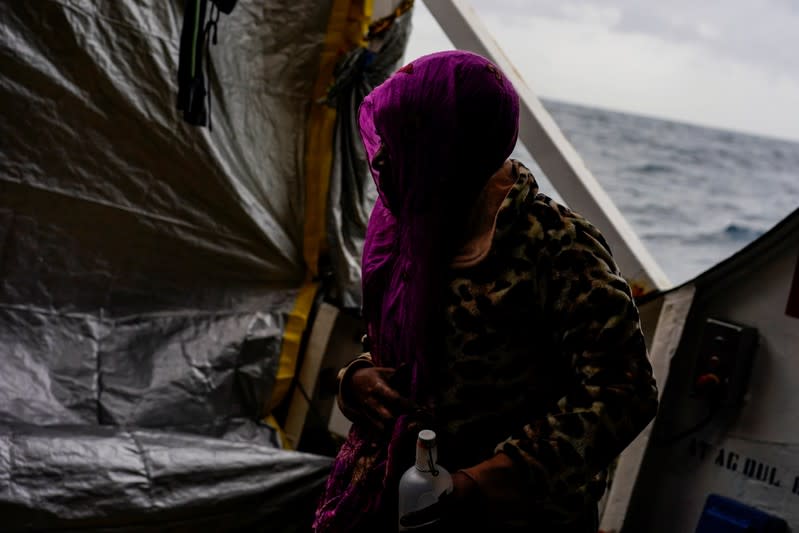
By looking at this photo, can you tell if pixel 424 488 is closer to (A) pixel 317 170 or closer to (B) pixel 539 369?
(B) pixel 539 369

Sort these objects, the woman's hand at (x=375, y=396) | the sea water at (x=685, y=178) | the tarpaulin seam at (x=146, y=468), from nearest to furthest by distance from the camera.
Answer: the woman's hand at (x=375, y=396)
the tarpaulin seam at (x=146, y=468)
the sea water at (x=685, y=178)

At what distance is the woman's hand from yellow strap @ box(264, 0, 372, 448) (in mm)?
1262

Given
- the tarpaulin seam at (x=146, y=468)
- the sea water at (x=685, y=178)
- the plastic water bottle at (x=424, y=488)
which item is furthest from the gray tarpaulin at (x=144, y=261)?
the plastic water bottle at (x=424, y=488)

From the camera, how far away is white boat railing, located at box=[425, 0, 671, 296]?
82.0 inches

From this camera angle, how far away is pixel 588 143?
19.1 meters

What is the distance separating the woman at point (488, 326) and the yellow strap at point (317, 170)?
130 centimetres

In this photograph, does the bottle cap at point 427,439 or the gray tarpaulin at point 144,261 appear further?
the gray tarpaulin at point 144,261

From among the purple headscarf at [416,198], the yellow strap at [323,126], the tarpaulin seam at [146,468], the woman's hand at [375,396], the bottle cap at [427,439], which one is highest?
the purple headscarf at [416,198]

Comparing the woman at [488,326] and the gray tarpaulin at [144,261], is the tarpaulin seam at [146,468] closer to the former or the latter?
the gray tarpaulin at [144,261]

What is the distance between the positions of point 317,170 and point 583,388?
1555 millimetres

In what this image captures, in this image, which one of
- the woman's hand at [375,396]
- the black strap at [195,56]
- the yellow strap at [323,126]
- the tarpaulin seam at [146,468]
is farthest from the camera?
the yellow strap at [323,126]

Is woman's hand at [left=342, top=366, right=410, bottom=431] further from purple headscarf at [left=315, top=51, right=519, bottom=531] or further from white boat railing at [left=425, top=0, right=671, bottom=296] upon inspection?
white boat railing at [left=425, top=0, right=671, bottom=296]

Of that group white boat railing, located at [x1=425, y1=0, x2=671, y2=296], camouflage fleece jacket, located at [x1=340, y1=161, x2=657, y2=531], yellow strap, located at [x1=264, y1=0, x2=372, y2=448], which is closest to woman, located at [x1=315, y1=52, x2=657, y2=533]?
camouflage fleece jacket, located at [x1=340, y1=161, x2=657, y2=531]

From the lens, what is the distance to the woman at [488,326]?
99 cm
